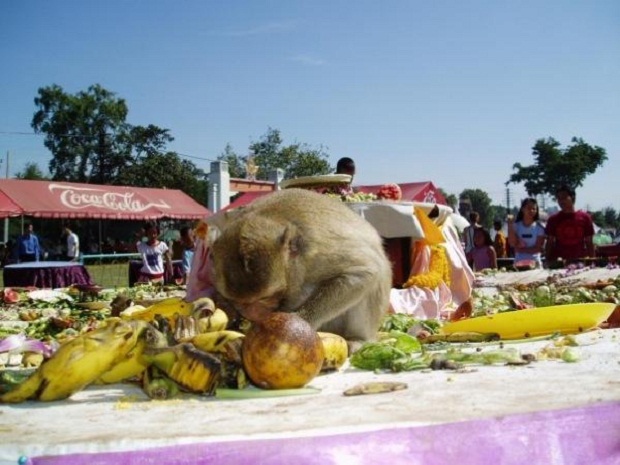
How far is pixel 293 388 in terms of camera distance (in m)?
2.60

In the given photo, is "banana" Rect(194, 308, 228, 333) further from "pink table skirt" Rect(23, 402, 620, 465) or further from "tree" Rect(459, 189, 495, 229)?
"tree" Rect(459, 189, 495, 229)

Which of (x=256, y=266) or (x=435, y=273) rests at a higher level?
(x=256, y=266)

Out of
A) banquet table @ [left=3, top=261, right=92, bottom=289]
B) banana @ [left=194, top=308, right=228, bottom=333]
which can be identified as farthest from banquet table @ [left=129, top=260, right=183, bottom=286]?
banana @ [left=194, top=308, right=228, bottom=333]

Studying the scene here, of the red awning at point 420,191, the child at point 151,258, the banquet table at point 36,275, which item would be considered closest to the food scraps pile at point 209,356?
the banquet table at point 36,275

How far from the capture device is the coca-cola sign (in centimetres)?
2573

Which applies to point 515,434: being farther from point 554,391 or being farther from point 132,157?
point 132,157

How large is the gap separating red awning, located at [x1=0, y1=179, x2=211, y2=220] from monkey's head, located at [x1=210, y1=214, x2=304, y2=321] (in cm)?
2022

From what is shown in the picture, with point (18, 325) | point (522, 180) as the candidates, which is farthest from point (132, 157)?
point (18, 325)

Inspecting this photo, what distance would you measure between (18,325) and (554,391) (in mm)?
4995

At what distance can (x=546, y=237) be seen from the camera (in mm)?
10523

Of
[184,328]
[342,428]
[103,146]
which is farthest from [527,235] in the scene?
[103,146]

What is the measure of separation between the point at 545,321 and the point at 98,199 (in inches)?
1000

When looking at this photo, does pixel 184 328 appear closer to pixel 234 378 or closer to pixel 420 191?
pixel 234 378

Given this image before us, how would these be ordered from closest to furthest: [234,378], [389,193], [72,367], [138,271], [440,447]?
[440,447] < [72,367] < [234,378] < [389,193] < [138,271]
